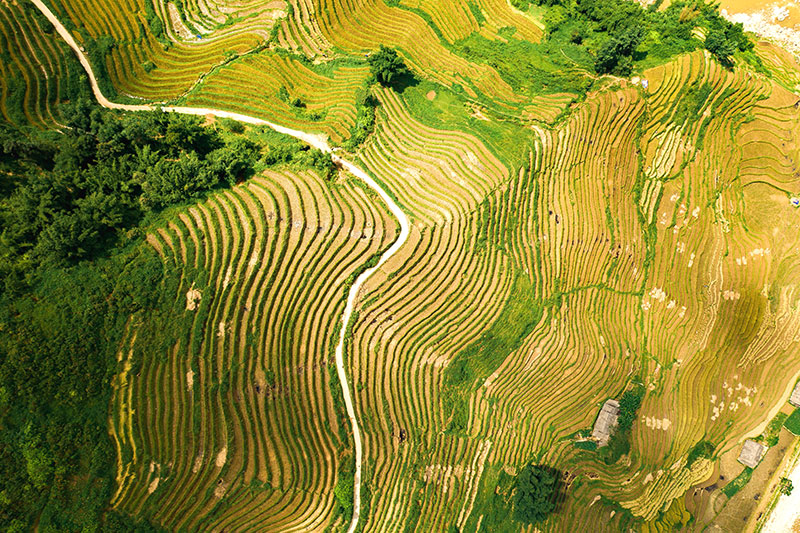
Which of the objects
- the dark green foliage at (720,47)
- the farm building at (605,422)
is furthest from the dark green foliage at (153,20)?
the farm building at (605,422)

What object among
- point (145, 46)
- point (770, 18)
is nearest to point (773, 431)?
point (770, 18)

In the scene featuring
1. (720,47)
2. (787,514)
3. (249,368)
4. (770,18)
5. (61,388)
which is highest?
(770,18)

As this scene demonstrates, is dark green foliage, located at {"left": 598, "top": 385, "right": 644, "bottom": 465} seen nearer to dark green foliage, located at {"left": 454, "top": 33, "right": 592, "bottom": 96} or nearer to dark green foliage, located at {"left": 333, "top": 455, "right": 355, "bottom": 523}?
dark green foliage, located at {"left": 333, "top": 455, "right": 355, "bottom": 523}

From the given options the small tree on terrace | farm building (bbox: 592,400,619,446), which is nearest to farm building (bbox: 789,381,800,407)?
farm building (bbox: 592,400,619,446)

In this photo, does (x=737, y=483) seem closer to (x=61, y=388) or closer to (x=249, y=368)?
(x=249, y=368)

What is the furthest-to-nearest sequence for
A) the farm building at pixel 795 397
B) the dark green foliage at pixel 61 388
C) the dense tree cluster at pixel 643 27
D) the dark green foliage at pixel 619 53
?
1. the farm building at pixel 795 397
2. the dense tree cluster at pixel 643 27
3. the dark green foliage at pixel 619 53
4. the dark green foliage at pixel 61 388

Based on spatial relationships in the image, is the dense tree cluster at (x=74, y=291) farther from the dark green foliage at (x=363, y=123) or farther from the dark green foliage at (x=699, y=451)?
the dark green foliage at (x=699, y=451)
